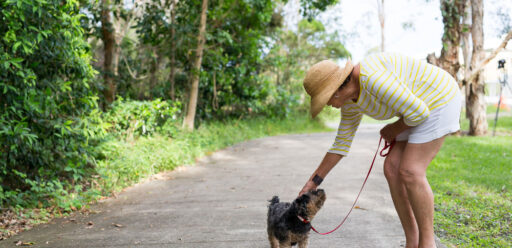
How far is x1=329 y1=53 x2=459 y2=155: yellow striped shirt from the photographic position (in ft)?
9.20

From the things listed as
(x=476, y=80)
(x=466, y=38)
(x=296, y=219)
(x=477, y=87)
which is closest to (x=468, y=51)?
(x=466, y=38)

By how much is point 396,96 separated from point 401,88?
0.07 m

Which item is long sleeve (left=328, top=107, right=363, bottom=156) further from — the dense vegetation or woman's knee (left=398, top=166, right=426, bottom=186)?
the dense vegetation

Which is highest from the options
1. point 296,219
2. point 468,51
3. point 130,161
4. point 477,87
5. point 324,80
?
point 468,51

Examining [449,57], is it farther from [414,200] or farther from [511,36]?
[414,200]

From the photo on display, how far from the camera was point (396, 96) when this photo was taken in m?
2.79

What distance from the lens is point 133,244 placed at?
4.22 metres

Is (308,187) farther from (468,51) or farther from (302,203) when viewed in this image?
(468,51)

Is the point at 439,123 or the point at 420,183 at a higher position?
the point at 439,123

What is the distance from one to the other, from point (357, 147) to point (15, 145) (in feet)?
27.2

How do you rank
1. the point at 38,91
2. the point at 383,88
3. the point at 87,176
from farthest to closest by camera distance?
the point at 87,176 < the point at 38,91 < the point at 383,88

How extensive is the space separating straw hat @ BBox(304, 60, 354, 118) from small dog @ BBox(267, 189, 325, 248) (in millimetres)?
720

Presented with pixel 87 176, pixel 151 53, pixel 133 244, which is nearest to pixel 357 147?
Result: pixel 151 53

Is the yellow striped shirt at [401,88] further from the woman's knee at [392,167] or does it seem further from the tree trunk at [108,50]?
the tree trunk at [108,50]
